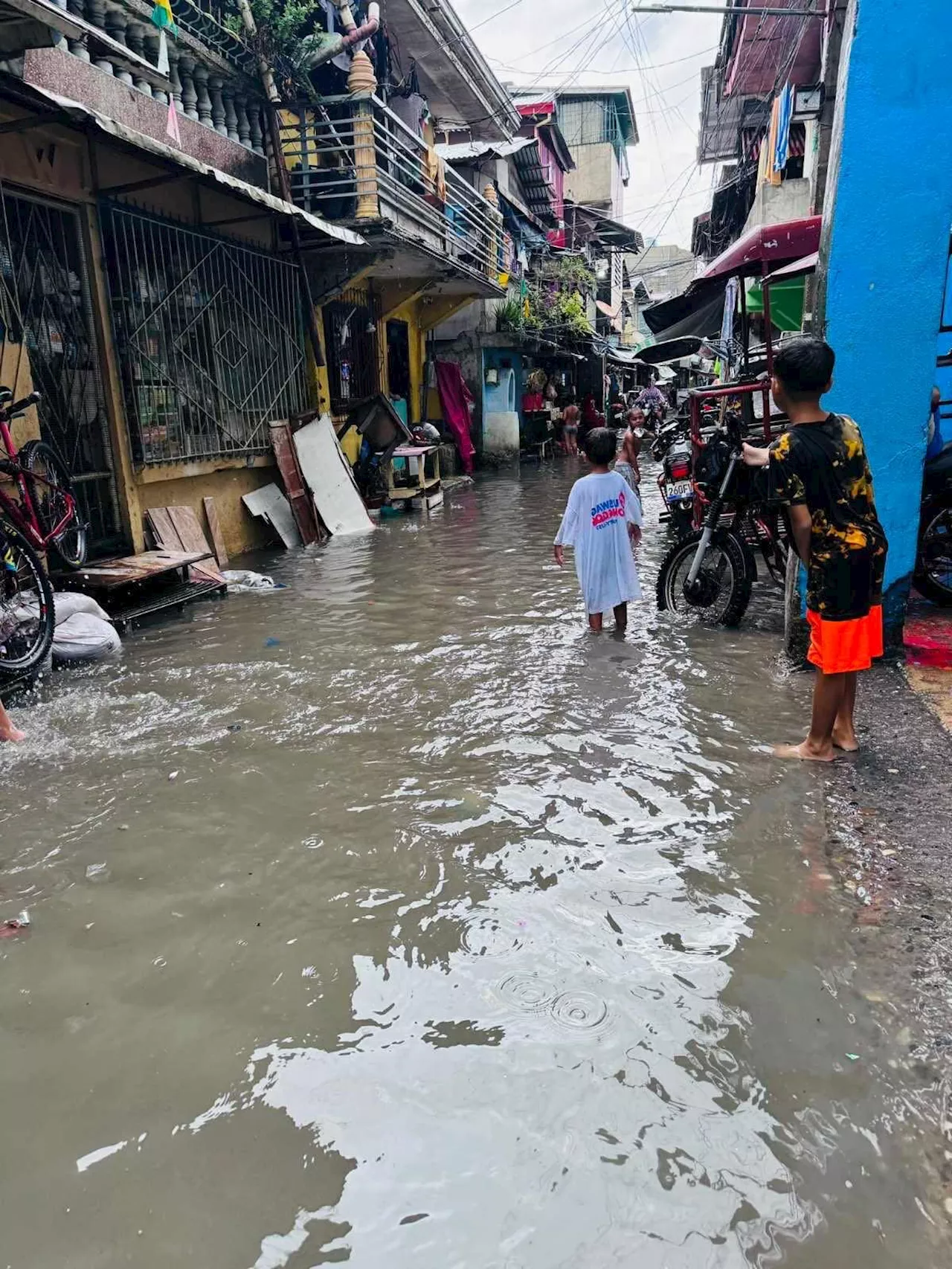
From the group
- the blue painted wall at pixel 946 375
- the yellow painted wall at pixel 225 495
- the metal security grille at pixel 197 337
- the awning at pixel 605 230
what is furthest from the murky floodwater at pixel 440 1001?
the awning at pixel 605 230

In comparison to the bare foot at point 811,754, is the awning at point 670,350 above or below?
above

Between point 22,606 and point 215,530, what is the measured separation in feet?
13.1

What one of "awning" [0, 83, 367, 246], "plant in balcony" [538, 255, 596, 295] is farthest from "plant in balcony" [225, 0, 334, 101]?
"plant in balcony" [538, 255, 596, 295]

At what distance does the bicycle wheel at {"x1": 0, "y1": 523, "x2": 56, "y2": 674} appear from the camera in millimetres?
4969

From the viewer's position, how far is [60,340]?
6.90m

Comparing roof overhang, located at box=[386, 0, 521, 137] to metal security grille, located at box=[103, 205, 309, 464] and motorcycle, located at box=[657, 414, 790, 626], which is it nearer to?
→ metal security grille, located at box=[103, 205, 309, 464]

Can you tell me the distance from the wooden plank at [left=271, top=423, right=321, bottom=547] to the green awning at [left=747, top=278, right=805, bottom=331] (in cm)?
558

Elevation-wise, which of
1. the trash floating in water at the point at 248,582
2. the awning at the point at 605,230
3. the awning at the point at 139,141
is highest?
the awning at the point at 605,230

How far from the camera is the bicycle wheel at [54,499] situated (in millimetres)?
5832

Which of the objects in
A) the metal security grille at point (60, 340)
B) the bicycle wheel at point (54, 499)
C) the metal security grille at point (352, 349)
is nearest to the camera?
the bicycle wheel at point (54, 499)

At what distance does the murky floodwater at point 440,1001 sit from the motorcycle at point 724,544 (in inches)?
60.4

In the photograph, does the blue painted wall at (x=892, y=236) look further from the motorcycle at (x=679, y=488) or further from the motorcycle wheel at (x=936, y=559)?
the motorcycle at (x=679, y=488)

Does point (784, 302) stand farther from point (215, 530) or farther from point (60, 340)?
point (60, 340)

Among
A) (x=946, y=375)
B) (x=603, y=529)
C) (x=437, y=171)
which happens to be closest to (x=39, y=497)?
(x=603, y=529)
